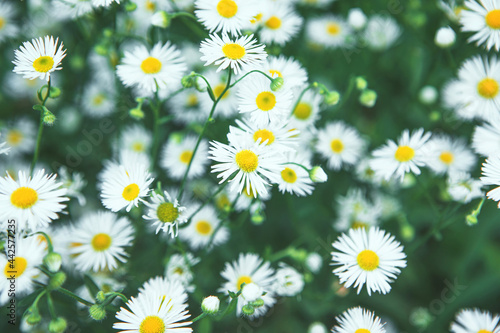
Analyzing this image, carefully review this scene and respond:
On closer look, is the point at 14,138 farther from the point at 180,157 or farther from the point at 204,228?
the point at 204,228

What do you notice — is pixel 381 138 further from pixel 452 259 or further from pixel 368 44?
pixel 452 259

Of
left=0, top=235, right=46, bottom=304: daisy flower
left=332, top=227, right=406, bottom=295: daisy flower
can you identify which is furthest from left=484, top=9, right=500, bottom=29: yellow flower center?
left=0, top=235, right=46, bottom=304: daisy flower

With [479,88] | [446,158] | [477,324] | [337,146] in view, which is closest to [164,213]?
[337,146]

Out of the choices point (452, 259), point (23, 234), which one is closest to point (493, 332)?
point (452, 259)

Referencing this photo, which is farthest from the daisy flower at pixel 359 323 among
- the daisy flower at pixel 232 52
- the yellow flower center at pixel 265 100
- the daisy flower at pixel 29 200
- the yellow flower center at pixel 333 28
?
the yellow flower center at pixel 333 28

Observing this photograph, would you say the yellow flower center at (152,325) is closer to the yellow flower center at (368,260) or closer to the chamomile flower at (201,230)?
the chamomile flower at (201,230)

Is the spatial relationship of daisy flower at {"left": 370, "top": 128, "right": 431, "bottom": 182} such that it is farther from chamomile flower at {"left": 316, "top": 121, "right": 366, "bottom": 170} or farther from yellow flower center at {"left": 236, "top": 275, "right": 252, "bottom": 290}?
yellow flower center at {"left": 236, "top": 275, "right": 252, "bottom": 290}

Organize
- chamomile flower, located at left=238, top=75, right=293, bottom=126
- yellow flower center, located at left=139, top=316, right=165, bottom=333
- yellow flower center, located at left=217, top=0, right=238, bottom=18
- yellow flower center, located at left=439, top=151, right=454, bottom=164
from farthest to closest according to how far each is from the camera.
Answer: yellow flower center, located at left=439, top=151, right=454, bottom=164 < yellow flower center, located at left=217, top=0, right=238, bottom=18 < chamomile flower, located at left=238, top=75, right=293, bottom=126 < yellow flower center, located at left=139, top=316, right=165, bottom=333
